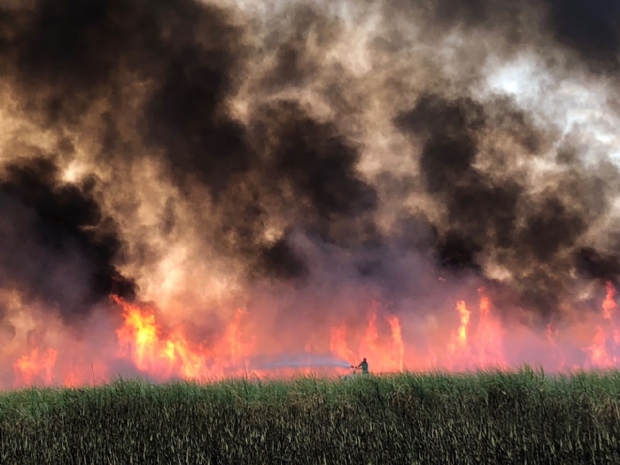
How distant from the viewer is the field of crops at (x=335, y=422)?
40.8 feet

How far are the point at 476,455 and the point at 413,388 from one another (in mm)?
2025

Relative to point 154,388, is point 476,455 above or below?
below

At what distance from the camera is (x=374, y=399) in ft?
43.2

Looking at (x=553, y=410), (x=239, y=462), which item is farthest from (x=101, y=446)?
(x=553, y=410)

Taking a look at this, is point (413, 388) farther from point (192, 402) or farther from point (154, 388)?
point (154, 388)

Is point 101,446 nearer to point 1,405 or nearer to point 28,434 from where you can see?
point 28,434

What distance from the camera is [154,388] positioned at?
547 inches

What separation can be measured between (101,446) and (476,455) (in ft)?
29.7

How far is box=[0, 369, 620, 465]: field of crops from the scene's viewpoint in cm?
1244

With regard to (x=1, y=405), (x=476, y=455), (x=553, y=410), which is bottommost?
(x=476, y=455)

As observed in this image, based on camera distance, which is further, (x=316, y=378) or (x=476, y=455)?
(x=316, y=378)

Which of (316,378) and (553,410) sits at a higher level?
(316,378)

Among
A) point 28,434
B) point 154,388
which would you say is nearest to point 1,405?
point 28,434

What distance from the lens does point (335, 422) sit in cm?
1294
